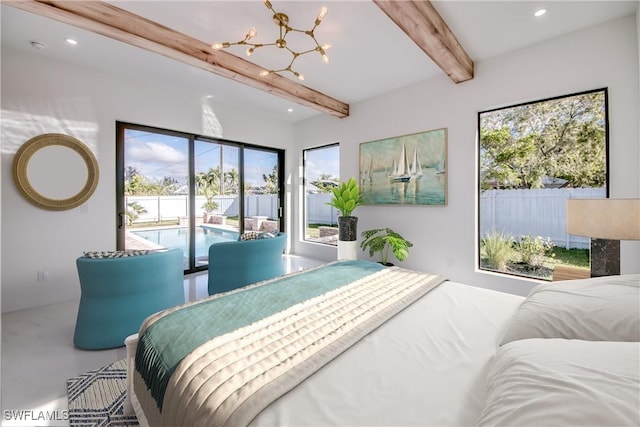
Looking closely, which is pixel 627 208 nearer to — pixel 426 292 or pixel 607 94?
pixel 426 292

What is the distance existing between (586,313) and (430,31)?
2.39 metres

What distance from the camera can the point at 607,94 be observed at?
2.57m

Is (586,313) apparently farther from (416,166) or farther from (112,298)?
(416,166)

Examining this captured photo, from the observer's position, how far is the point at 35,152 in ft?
9.71

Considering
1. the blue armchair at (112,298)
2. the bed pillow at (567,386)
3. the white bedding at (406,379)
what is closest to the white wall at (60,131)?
the blue armchair at (112,298)

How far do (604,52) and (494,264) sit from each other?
7.72ft

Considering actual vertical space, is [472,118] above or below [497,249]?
above

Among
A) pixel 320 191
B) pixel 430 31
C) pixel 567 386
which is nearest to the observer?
pixel 567 386

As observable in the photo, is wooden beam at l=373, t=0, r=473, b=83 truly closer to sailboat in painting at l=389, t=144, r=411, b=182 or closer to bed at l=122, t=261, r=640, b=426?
sailboat in painting at l=389, t=144, r=411, b=182

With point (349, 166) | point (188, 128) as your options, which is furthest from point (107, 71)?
point (349, 166)


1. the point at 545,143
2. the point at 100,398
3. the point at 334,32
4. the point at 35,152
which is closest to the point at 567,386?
the point at 100,398

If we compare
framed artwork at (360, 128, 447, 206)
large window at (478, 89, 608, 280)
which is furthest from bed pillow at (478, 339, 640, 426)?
framed artwork at (360, 128, 447, 206)

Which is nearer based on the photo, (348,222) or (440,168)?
(440,168)

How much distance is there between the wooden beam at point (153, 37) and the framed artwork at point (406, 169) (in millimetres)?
1573
